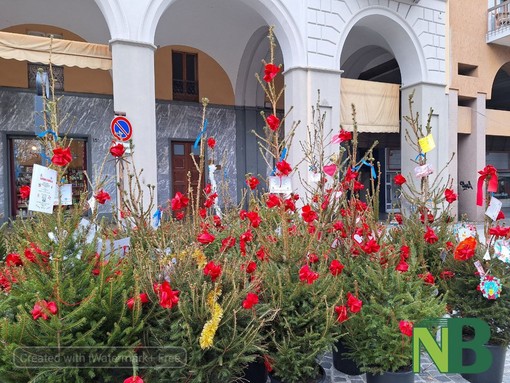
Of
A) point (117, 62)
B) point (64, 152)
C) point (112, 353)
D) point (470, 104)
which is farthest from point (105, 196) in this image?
point (470, 104)

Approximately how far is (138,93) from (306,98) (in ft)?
12.2

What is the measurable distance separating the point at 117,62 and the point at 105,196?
4.86 m

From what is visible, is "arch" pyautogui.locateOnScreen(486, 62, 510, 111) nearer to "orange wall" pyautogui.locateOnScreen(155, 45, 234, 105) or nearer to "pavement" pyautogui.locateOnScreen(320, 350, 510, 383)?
"orange wall" pyautogui.locateOnScreen(155, 45, 234, 105)

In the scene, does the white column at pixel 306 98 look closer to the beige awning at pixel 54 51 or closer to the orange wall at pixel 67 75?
the beige awning at pixel 54 51

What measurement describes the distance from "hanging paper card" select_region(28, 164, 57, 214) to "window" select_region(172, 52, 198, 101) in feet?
30.3

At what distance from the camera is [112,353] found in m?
1.86

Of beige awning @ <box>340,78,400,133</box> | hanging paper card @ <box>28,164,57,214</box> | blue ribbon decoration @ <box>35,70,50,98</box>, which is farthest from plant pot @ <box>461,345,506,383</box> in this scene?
beige awning @ <box>340,78,400,133</box>

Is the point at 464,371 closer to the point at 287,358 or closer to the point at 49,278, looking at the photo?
the point at 287,358

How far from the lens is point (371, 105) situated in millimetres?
9914

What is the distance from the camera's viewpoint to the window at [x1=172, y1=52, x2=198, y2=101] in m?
10.8

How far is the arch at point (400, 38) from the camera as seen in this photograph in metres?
9.15

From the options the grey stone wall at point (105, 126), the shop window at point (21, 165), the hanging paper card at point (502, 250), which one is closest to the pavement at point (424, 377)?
the hanging paper card at point (502, 250)

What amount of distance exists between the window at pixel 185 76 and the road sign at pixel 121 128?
5.26 metres

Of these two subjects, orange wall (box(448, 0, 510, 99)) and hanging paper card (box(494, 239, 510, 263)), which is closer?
hanging paper card (box(494, 239, 510, 263))
